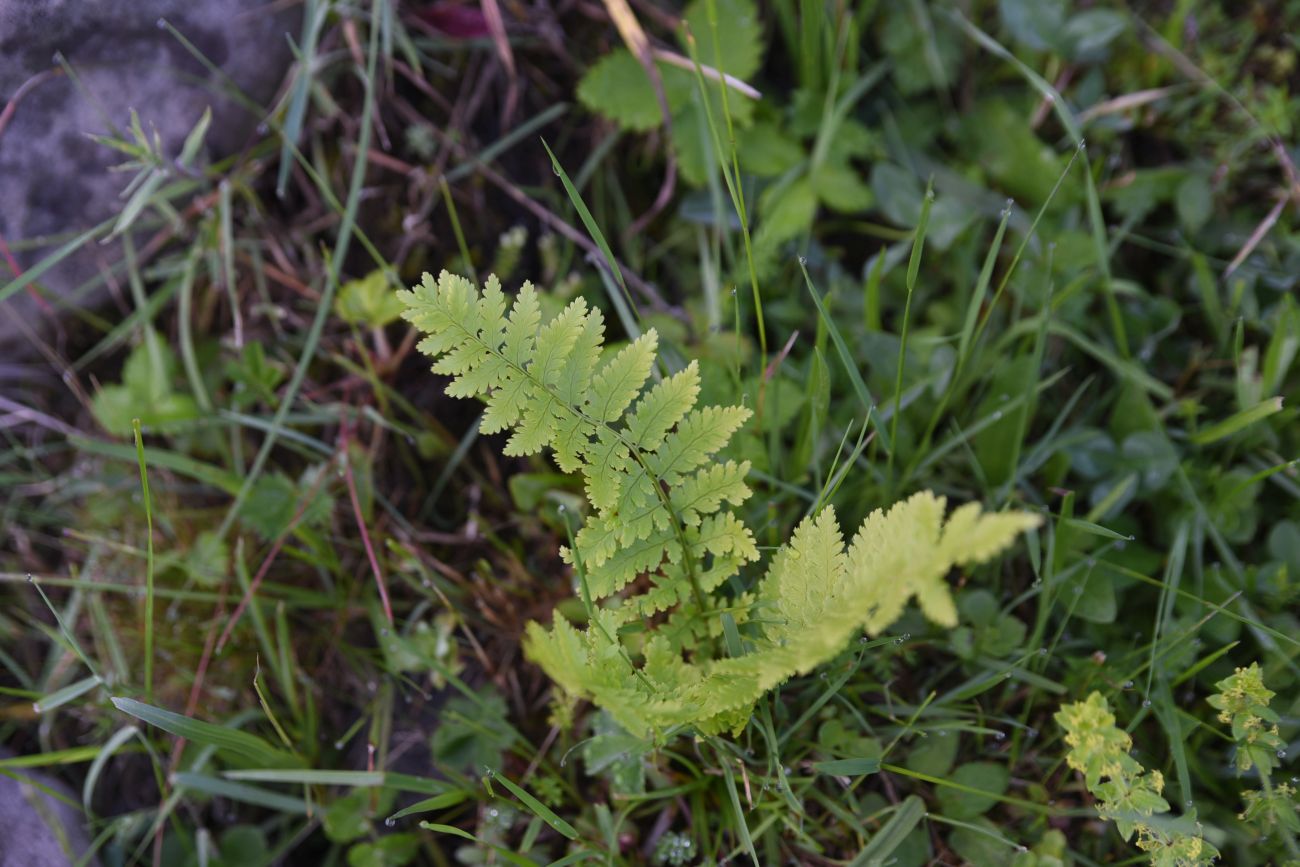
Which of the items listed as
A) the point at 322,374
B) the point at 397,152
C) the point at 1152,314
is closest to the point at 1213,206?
the point at 1152,314

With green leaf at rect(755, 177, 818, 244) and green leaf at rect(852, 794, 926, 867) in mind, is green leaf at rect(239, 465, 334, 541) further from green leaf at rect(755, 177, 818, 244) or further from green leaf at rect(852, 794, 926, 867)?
green leaf at rect(852, 794, 926, 867)

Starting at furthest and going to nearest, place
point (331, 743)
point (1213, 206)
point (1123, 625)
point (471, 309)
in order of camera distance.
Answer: point (1213, 206), point (331, 743), point (1123, 625), point (471, 309)

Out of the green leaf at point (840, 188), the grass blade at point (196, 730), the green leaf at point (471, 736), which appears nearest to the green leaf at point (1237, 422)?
the green leaf at point (840, 188)

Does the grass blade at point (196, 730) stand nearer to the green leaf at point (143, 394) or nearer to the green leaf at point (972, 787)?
the green leaf at point (143, 394)

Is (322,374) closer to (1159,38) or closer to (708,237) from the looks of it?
(708,237)

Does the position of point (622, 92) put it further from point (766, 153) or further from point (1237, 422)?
point (1237, 422)

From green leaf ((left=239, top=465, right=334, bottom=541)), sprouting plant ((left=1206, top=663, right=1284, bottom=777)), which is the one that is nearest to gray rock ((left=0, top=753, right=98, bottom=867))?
green leaf ((left=239, top=465, right=334, bottom=541))

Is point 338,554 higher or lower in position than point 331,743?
higher
